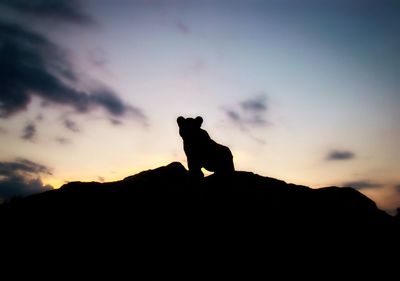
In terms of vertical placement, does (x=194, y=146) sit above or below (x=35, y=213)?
above

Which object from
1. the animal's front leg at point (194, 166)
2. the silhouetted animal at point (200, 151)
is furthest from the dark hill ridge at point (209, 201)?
the silhouetted animal at point (200, 151)

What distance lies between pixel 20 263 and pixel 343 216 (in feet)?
35.1

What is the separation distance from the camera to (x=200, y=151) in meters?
11.5

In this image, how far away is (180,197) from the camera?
9.65 meters

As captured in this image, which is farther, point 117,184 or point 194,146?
point 194,146

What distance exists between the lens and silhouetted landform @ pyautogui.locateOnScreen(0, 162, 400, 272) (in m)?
7.50

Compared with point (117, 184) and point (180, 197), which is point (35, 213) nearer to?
point (117, 184)

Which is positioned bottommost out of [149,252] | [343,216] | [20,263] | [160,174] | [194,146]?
[20,263]

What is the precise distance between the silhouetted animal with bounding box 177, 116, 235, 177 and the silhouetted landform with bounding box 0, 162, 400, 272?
70 cm

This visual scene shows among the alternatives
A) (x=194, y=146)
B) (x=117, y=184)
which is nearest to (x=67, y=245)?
(x=117, y=184)

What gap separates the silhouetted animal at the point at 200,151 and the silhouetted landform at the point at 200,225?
70 cm

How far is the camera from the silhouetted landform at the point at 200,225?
295 inches

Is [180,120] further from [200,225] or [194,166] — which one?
[200,225]

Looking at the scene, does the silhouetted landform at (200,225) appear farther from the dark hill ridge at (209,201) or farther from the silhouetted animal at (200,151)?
the silhouetted animal at (200,151)
